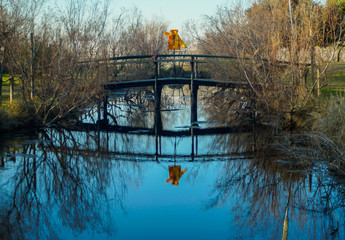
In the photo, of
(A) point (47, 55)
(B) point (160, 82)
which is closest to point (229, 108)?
(B) point (160, 82)

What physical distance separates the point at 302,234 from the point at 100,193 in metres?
3.08

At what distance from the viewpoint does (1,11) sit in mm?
10820

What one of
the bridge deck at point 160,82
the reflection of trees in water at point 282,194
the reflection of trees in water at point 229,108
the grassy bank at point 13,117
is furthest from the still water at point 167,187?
the bridge deck at point 160,82

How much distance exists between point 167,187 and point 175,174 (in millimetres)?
788

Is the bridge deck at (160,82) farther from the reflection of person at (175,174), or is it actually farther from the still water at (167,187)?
the reflection of person at (175,174)

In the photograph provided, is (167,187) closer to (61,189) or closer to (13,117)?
(61,189)

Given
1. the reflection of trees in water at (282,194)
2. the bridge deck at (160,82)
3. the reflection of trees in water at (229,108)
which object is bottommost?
the reflection of trees in water at (282,194)

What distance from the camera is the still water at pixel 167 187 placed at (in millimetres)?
5230

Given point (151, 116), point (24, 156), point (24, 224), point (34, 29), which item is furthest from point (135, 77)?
point (24, 224)

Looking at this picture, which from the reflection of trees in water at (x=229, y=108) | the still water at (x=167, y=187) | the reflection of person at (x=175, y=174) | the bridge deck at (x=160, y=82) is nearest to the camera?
the still water at (x=167, y=187)

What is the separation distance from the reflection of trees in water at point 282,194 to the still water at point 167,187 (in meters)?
0.01

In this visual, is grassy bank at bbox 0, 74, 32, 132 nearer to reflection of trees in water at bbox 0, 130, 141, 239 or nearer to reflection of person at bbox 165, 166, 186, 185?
reflection of trees in water at bbox 0, 130, 141, 239

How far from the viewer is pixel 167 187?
272 inches

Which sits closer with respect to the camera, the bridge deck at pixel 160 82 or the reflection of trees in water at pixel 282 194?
the reflection of trees in water at pixel 282 194
